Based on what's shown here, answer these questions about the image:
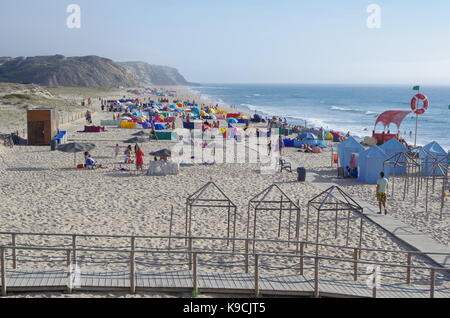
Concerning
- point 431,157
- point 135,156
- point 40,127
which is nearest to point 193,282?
point 431,157

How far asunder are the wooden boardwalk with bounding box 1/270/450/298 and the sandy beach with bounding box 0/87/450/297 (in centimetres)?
45

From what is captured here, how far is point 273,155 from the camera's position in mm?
23844

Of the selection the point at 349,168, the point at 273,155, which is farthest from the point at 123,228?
the point at 273,155

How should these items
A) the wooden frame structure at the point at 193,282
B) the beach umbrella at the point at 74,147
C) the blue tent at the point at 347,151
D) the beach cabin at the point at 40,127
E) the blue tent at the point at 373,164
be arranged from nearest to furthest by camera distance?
the wooden frame structure at the point at 193,282 < the blue tent at the point at 373,164 < the beach umbrella at the point at 74,147 < the blue tent at the point at 347,151 < the beach cabin at the point at 40,127

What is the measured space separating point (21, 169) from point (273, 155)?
11.3m

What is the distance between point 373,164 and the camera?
17266mm

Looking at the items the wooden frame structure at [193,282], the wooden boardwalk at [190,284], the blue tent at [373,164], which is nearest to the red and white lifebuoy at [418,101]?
the blue tent at [373,164]

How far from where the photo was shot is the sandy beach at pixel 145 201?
10.6 metres

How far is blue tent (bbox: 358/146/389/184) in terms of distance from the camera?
17250 millimetres

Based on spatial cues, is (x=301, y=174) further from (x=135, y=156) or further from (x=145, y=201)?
(x=135, y=156)

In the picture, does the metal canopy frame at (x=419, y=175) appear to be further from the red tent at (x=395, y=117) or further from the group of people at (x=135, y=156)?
the red tent at (x=395, y=117)

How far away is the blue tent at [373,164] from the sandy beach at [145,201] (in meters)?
Answer: 0.53

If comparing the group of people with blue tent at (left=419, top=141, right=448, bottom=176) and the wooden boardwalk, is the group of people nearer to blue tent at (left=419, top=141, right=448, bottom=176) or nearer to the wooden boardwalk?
blue tent at (left=419, top=141, right=448, bottom=176)

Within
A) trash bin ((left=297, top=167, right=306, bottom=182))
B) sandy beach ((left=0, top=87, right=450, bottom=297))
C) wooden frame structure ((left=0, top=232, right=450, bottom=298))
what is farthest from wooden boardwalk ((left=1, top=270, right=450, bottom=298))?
trash bin ((left=297, top=167, right=306, bottom=182))
